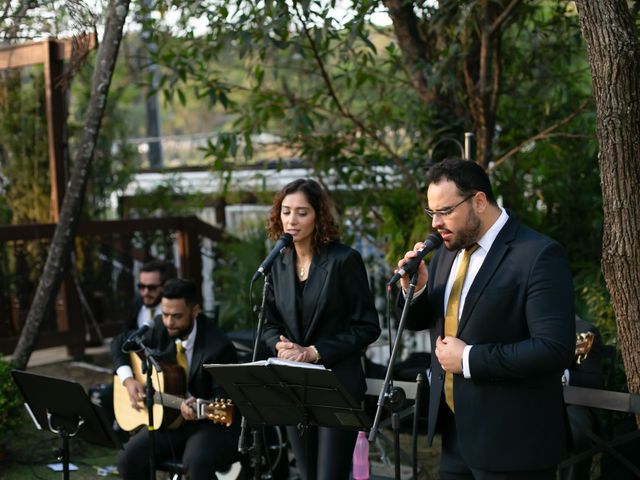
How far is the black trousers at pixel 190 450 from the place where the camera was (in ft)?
18.6

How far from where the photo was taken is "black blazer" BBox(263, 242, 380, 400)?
488 centimetres

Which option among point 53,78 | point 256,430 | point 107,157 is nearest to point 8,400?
point 256,430

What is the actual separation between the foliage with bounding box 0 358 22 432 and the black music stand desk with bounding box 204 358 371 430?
2.88 m

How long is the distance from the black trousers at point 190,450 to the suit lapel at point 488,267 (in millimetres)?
2309

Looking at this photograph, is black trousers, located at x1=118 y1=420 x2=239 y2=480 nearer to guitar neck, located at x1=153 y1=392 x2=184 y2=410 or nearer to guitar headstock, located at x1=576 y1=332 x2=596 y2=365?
guitar neck, located at x1=153 y1=392 x2=184 y2=410

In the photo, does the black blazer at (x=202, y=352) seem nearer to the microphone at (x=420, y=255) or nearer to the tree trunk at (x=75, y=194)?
the tree trunk at (x=75, y=194)

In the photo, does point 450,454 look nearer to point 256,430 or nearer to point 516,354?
point 516,354

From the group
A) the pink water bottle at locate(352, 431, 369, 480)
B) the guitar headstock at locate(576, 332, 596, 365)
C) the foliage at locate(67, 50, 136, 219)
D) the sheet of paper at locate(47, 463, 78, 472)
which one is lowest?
the sheet of paper at locate(47, 463, 78, 472)

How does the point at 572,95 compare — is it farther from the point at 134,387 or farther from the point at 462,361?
the point at 462,361

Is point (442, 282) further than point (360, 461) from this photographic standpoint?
No

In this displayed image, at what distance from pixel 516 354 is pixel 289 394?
111 centimetres

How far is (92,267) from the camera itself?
10070 millimetres

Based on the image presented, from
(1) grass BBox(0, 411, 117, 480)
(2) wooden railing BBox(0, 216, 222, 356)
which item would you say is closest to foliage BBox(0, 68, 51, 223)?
(2) wooden railing BBox(0, 216, 222, 356)

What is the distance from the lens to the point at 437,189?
3.86 metres
